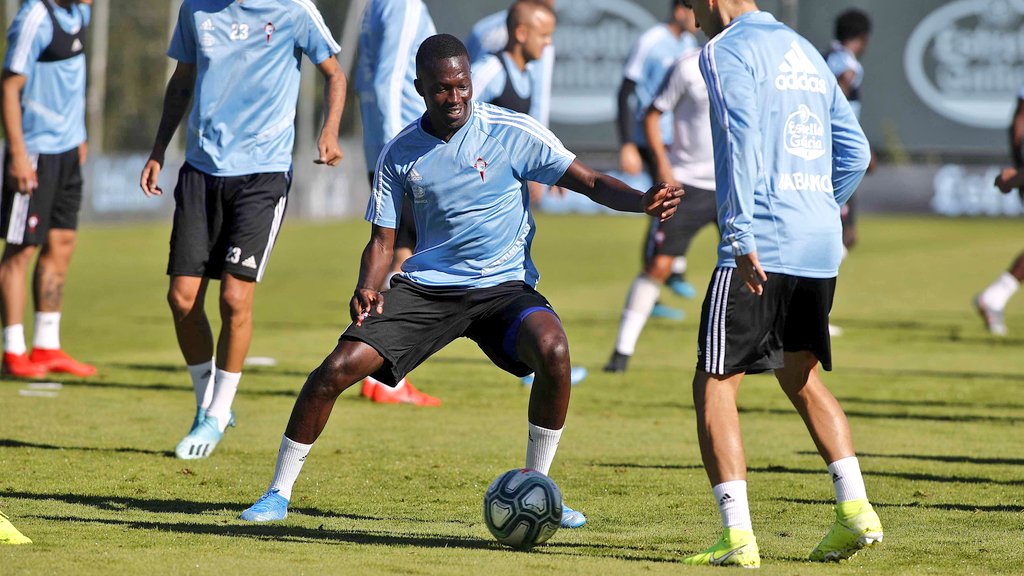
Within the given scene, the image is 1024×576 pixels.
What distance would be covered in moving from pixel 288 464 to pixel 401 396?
350 cm

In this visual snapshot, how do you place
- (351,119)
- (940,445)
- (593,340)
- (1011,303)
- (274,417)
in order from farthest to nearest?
(351,119) → (1011,303) → (593,340) → (274,417) → (940,445)

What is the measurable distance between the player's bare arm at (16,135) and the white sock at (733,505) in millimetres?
5831

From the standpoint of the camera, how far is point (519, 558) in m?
5.19

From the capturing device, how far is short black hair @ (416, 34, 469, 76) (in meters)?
5.66

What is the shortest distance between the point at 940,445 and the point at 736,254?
138 inches

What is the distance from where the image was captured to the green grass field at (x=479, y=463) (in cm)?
521

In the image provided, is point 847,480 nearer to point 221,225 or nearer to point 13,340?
point 221,225

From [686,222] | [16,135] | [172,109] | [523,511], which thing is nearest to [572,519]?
[523,511]

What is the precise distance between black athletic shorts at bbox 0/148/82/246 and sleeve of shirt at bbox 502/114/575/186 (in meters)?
4.84

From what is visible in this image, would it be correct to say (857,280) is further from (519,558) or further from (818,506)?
(519,558)

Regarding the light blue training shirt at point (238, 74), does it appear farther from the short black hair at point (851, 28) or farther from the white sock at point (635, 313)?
the short black hair at point (851, 28)

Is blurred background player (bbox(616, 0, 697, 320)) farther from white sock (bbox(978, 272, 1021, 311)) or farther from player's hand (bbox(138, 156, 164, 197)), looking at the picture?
player's hand (bbox(138, 156, 164, 197))

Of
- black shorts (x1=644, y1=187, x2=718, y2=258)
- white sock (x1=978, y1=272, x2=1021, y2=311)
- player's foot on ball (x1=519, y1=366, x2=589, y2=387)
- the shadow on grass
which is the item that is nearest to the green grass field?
the shadow on grass

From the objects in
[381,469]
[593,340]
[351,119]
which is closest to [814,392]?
[381,469]
